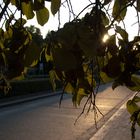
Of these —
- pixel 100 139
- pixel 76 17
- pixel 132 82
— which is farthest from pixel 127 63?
pixel 100 139

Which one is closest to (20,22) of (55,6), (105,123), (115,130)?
(55,6)

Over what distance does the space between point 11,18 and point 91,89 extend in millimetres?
370

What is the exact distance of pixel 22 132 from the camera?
1290cm

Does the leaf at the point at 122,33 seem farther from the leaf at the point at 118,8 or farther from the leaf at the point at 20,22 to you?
the leaf at the point at 20,22

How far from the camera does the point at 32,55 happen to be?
3.65 ft

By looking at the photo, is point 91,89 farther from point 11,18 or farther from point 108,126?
point 108,126

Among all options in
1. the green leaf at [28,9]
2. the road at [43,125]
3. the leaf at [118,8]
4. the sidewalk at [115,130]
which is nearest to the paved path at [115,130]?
the sidewalk at [115,130]

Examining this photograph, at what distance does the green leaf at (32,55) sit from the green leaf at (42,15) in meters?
0.19

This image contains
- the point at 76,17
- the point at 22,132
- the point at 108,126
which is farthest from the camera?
the point at 108,126

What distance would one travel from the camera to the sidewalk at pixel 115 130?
1240 centimetres

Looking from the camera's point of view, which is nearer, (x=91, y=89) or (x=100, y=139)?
(x=91, y=89)

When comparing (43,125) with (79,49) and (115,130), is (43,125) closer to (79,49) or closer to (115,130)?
(115,130)

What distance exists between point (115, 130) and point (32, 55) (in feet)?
42.2

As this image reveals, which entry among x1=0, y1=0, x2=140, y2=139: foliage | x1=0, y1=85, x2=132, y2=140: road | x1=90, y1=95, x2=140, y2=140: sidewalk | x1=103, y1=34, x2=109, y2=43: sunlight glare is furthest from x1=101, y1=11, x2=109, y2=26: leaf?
x1=90, y1=95, x2=140, y2=140: sidewalk
